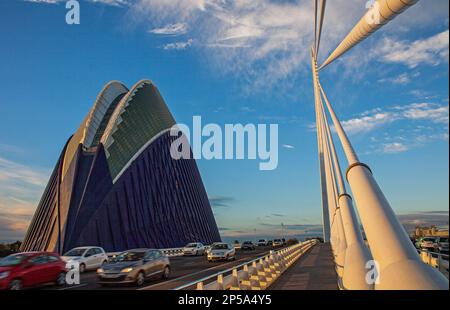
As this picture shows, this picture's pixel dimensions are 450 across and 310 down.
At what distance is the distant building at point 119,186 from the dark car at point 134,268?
25390 mm

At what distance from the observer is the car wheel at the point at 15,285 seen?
13.4 meters

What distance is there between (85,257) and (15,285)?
9264 mm

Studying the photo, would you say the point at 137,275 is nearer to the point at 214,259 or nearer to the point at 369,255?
the point at 369,255

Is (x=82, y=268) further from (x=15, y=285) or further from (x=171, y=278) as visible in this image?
(x=15, y=285)

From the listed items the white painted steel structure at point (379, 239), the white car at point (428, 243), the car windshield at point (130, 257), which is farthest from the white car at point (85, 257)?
the white car at point (428, 243)

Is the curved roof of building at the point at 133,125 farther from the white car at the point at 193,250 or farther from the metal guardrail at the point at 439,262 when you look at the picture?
the metal guardrail at the point at 439,262

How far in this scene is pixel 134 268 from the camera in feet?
51.3

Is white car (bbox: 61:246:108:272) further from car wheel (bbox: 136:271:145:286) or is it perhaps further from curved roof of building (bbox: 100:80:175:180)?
curved roof of building (bbox: 100:80:175:180)

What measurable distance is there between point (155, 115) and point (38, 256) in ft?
170

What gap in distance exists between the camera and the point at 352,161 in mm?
8734

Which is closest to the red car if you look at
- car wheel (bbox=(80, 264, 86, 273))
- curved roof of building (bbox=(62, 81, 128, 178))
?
car wheel (bbox=(80, 264, 86, 273))

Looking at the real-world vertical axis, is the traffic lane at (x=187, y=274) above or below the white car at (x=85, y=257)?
below

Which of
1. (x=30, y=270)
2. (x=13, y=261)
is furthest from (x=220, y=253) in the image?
(x=13, y=261)
